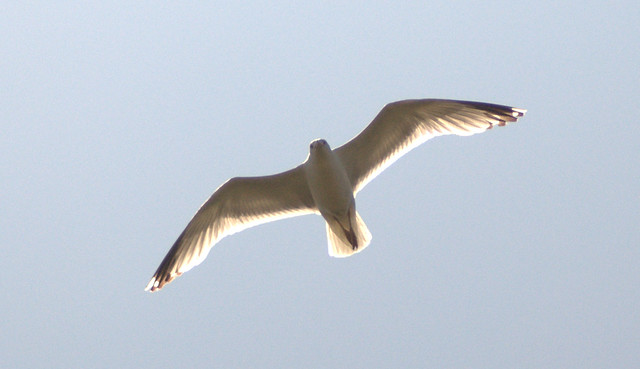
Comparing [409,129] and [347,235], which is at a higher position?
[409,129]

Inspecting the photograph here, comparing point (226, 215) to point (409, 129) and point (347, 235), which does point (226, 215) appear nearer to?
point (347, 235)

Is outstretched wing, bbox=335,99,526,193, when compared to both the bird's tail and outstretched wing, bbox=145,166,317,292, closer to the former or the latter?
the bird's tail

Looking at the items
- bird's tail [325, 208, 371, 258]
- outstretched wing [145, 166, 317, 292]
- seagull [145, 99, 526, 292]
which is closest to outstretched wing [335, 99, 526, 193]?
seagull [145, 99, 526, 292]

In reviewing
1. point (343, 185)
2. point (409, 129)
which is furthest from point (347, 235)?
point (409, 129)

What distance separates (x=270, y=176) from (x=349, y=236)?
0.91 meters

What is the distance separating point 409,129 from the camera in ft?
25.7

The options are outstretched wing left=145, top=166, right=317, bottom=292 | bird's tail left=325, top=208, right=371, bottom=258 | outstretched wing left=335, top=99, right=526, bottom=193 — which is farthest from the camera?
outstretched wing left=145, top=166, right=317, bottom=292

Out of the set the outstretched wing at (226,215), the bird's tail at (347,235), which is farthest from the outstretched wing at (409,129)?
the outstretched wing at (226,215)

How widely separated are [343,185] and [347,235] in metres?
0.55

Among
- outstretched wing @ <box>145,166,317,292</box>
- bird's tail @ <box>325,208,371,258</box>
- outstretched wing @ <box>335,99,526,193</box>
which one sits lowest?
bird's tail @ <box>325,208,371,258</box>

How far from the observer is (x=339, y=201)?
7.40 m

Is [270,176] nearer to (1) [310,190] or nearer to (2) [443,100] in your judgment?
(1) [310,190]

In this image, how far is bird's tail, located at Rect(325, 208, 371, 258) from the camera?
760 centimetres

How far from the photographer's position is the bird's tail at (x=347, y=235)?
7598mm
